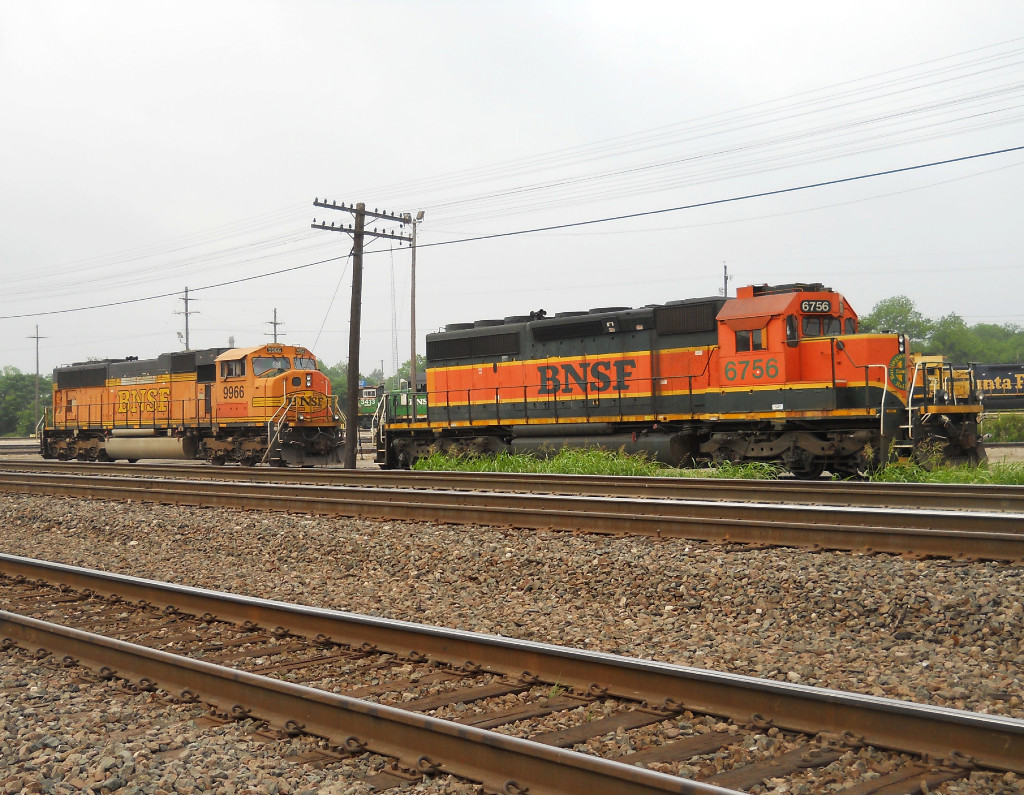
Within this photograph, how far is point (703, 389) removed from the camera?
15602 millimetres

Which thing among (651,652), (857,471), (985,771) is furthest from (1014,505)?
(985,771)

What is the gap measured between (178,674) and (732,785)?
2.91 meters

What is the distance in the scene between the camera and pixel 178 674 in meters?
4.69

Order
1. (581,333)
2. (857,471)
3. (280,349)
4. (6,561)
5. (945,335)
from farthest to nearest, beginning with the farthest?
(945,335), (280,349), (581,333), (857,471), (6,561)

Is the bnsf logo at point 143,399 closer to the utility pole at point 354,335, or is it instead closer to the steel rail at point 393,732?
the utility pole at point 354,335

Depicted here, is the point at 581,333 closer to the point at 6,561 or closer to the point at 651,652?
the point at 6,561

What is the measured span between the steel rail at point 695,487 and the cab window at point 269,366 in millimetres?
5770

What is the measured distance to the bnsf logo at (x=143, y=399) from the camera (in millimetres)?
25297

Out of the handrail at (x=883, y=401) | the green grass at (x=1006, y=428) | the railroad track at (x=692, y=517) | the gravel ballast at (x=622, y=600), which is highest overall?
the handrail at (x=883, y=401)

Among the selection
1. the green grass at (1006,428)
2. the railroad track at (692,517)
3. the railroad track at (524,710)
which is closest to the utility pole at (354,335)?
the railroad track at (692,517)

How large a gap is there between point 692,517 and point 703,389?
7.32 metres

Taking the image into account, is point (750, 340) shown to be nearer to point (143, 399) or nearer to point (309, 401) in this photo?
point (309, 401)

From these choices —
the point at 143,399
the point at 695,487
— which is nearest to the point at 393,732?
the point at 695,487

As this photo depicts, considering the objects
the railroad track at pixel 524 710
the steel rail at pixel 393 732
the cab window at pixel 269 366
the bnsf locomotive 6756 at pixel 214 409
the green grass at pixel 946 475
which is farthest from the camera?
the cab window at pixel 269 366
